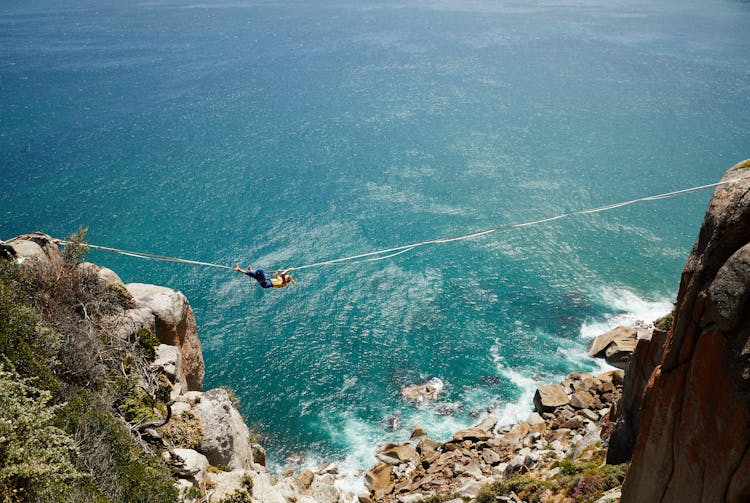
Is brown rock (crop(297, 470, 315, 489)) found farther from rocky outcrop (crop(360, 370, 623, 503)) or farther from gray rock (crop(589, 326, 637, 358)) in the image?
gray rock (crop(589, 326, 637, 358))

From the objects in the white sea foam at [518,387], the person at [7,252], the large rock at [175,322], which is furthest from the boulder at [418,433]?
the person at [7,252]

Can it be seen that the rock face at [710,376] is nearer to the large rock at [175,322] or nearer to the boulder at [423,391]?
the large rock at [175,322]

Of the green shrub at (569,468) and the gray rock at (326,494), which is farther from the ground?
the green shrub at (569,468)

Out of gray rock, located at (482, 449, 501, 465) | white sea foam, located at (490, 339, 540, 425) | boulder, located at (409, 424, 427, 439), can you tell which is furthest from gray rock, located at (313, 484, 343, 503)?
white sea foam, located at (490, 339, 540, 425)

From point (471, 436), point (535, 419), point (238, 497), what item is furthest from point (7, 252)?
point (535, 419)

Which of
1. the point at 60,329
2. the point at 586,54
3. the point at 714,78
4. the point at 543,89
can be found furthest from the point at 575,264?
the point at 586,54
